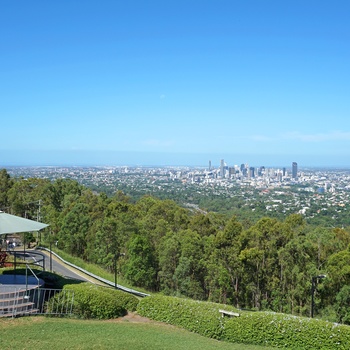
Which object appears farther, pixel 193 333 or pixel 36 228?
pixel 36 228

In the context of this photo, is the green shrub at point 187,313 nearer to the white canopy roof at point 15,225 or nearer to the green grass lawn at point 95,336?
the green grass lawn at point 95,336

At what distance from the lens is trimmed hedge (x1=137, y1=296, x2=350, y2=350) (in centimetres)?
934

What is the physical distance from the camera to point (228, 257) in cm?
→ 2119

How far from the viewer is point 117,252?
2525 centimetres

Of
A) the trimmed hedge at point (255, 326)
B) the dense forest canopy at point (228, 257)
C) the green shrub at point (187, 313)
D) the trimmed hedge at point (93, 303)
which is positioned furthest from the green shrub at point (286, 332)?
the dense forest canopy at point (228, 257)

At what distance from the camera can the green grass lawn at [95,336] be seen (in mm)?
8438

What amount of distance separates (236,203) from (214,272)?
250ft

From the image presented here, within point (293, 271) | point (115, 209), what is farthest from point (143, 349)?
point (115, 209)

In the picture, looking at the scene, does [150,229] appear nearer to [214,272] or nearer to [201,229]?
[201,229]

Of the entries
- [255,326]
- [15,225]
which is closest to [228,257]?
[255,326]

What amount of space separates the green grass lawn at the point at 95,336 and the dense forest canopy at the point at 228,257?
9.49m

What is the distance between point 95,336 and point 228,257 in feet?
42.6

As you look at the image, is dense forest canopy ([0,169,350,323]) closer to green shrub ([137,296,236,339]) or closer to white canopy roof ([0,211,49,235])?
green shrub ([137,296,236,339])

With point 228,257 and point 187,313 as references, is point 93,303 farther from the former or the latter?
point 228,257
